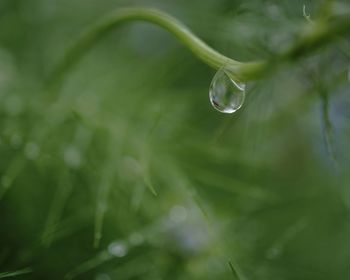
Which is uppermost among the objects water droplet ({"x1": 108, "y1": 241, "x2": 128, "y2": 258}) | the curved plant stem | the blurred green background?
the blurred green background

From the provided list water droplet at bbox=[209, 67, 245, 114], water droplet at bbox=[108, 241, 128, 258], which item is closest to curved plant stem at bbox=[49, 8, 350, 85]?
water droplet at bbox=[209, 67, 245, 114]

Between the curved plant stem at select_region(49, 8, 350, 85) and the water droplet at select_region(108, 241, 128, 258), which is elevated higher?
the water droplet at select_region(108, 241, 128, 258)

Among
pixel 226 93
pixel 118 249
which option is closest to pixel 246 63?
pixel 226 93

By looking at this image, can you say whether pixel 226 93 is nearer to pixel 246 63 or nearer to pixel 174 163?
pixel 246 63

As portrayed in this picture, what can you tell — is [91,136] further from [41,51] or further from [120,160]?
[41,51]

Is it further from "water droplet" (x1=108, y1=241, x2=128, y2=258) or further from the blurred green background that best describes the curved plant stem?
"water droplet" (x1=108, y1=241, x2=128, y2=258)

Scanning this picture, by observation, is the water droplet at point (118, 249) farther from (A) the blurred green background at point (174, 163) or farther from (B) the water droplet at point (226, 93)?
(B) the water droplet at point (226, 93)

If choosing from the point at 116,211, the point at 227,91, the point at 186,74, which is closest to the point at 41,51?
the point at 186,74
